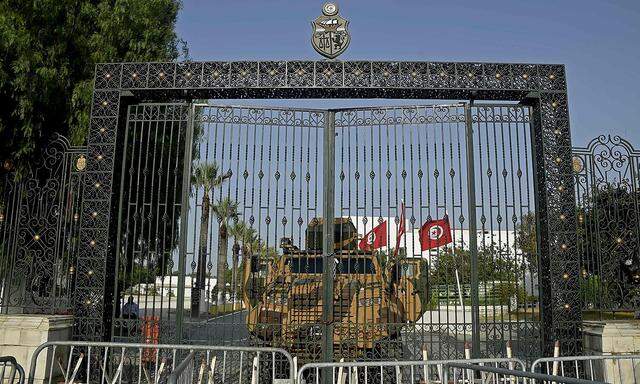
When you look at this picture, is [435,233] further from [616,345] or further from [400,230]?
[616,345]

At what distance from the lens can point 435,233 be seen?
26.0 ft

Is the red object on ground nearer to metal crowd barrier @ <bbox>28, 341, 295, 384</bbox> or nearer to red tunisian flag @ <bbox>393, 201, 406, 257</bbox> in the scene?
metal crowd barrier @ <bbox>28, 341, 295, 384</bbox>

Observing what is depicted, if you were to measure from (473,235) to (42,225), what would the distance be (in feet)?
19.9

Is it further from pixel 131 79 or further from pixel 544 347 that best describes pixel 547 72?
pixel 131 79

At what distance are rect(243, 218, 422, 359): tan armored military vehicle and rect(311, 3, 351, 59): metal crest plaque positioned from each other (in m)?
2.48

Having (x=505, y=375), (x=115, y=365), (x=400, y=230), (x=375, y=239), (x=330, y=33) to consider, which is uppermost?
(x=330, y=33)

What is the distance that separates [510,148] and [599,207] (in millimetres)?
1510

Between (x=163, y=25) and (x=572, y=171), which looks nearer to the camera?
(x=572, y=171)

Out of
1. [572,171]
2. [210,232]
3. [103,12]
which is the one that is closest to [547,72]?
[572,171]

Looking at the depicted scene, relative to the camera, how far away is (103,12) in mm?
11555

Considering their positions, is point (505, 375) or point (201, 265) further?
point (201, 265)

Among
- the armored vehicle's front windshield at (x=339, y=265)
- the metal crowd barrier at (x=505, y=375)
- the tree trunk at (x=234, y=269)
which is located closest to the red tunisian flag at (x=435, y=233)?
the armored vehicle's front windshield at (x=339, y=265)

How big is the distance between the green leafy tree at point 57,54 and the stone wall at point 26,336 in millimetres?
4165

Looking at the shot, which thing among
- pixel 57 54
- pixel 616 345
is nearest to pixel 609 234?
pixel 616 345
